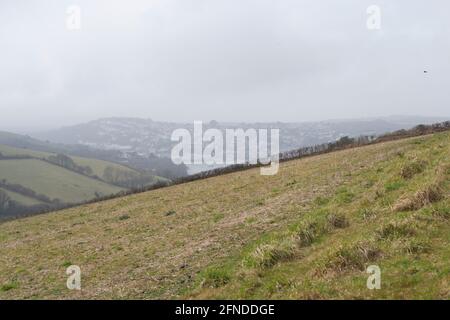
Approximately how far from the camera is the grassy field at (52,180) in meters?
159

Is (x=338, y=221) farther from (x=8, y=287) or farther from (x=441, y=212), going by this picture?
(x=8, y=287)

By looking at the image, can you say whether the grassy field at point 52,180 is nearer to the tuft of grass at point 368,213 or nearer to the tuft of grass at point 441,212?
the tuft of grass at point 368,213

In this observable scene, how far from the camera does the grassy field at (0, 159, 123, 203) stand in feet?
521

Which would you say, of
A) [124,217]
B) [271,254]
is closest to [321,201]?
[271,254]

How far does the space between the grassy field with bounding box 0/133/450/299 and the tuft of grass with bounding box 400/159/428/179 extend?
5 centimetres

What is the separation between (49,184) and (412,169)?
162 meters

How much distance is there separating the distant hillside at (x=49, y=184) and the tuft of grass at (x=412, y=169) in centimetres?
11907

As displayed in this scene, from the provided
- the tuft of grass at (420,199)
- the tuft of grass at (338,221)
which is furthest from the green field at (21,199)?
the tuft of grass at (420,199)

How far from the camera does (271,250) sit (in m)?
15.0

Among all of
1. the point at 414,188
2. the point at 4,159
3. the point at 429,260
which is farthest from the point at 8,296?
the point at 4,159

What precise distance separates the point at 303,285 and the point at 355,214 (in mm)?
6904

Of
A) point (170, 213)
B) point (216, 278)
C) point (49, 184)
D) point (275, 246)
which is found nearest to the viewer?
point (216, 278)

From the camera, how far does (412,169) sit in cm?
2236

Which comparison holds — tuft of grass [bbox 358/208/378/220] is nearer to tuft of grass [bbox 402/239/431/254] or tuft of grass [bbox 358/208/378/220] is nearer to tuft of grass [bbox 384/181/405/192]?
tuft of grass [bbox 384/181/405/192]
